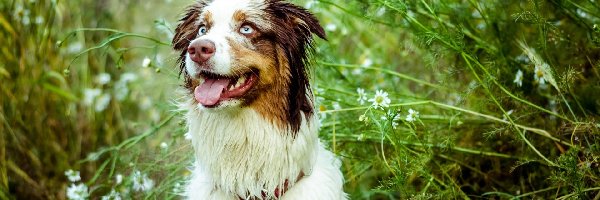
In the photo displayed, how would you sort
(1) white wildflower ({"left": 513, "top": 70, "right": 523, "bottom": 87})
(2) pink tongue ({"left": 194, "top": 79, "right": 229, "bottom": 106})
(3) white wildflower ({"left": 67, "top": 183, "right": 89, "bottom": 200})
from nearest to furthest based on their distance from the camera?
(2) pink tongue ({"left": 194, "top": 79, "right": 229, "bottom": 106}) → (1) white wildflower ({"left": 513, "top": 70, "right": 523, "bottom": 87}) → (3) white wildflower ({"left": 67, "top": 183, "right": 89, "bottom": 200})

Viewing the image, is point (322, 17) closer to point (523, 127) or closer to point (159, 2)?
point (159, 2)

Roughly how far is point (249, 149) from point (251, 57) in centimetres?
46

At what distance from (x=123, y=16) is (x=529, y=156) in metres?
3.67

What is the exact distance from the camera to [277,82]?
10.8 ft

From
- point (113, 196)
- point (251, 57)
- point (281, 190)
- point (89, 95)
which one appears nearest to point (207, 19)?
point (251, 57)

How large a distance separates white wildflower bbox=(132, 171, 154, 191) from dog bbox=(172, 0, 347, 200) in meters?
0.75

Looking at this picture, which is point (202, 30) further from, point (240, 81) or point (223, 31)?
point (240, 81)

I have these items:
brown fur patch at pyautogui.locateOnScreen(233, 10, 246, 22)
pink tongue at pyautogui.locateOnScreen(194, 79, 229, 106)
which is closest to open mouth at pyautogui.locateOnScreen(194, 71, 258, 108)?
pink tongue at pyautogui.locateOnScreen(194, 79, 229, 106)

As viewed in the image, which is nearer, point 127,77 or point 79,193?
point 79,193

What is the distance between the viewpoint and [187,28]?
3514 mm

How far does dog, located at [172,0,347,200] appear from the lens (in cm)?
317

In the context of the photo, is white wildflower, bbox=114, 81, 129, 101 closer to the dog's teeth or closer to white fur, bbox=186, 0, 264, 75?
white fur, bbox=186, 0, 264, 75

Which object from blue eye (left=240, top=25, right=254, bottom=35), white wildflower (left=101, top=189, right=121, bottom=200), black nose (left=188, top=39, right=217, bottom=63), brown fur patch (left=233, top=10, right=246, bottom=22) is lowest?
white wildflower (left=101, top=189, right=121, bottom=200)

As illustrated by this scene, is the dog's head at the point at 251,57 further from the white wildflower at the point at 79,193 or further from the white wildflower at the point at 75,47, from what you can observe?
the white wildflower at the point at 75,47
